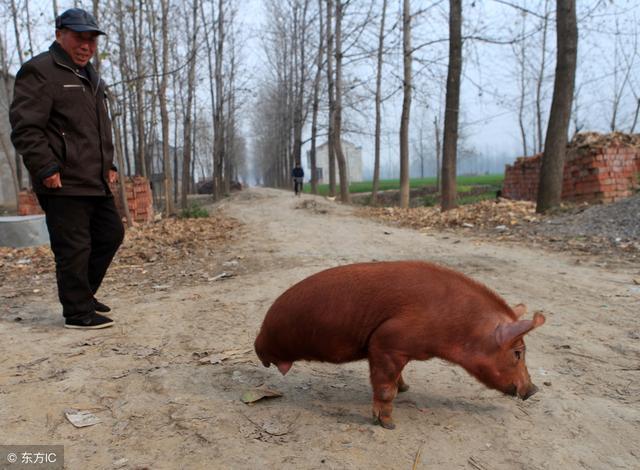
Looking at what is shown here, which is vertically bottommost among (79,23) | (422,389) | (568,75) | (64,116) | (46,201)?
(422,389)

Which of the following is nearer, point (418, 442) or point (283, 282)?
point (418, 442)

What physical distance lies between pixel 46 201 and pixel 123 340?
1156mm

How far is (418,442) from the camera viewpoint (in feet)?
7.37

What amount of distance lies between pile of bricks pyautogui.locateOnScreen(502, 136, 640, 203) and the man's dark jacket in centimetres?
1202

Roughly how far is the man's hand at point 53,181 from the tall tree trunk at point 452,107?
11618 millimetres

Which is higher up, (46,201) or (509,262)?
(46,201)

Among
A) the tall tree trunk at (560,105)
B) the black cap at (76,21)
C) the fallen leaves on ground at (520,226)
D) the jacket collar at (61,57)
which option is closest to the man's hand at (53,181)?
the jacket collar at (61,57)

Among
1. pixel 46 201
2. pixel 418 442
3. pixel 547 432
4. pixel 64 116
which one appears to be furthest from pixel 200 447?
pixel 64 116

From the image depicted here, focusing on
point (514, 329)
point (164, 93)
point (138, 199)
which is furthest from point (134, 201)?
point (514, 329)

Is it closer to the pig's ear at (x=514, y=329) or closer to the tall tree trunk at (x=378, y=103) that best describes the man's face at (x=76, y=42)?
the pig's ear at (x=514, y=329)

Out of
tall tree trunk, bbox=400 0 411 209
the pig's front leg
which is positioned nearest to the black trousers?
the pig's front leg

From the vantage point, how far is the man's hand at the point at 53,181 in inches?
133

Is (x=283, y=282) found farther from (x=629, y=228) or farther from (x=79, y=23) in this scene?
(x=629, y=228)

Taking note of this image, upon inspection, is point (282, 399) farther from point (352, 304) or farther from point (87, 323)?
point (87, 323)
